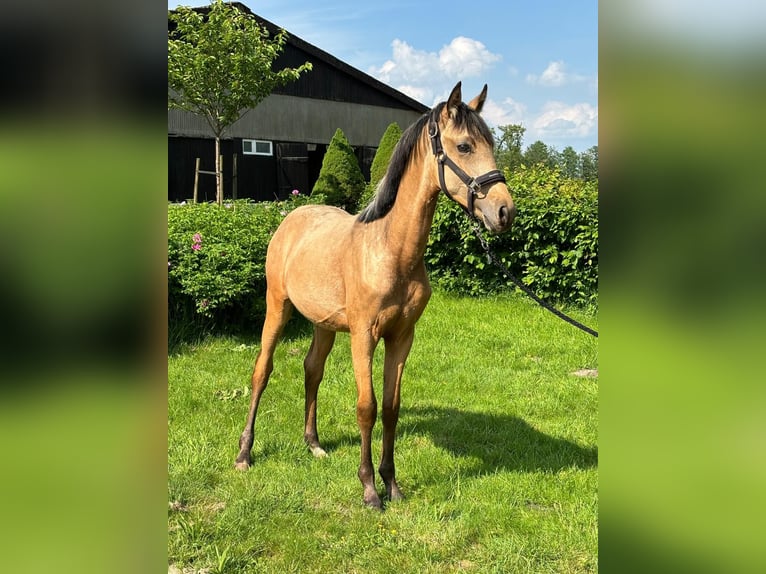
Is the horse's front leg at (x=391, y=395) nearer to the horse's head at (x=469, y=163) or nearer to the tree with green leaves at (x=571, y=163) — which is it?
the horse's head at (x=469, y=163)

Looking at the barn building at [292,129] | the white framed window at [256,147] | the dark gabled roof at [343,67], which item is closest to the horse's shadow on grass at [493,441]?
the barn building at [292,129]

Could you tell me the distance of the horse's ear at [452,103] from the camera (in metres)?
2.86

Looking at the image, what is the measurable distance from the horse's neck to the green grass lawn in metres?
1.52

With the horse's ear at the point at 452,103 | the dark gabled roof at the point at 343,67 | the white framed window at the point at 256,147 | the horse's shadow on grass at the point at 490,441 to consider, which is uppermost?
the dark gabled roof at the point at 343,67

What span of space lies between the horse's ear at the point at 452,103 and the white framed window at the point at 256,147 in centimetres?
1848

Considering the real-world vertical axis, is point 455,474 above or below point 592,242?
below

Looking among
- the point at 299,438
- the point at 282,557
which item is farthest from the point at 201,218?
the point at 282,557

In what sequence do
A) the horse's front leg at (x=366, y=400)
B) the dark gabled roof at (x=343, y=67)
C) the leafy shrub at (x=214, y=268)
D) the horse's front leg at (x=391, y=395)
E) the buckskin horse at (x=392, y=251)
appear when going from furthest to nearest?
the dark gabled roof at (x=343, y=67) < the leafy shrub at (x=214, y=268) < the horse's front leg at (x=391, y=395) < the horse's front leg at (x=366, y=400) < the buckskin horse at (x=392, y=251)

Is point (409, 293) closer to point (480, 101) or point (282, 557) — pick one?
point (480, 101)

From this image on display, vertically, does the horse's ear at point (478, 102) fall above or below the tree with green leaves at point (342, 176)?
below

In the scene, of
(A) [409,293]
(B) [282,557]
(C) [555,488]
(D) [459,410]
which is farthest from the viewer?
(D) [459,410]
